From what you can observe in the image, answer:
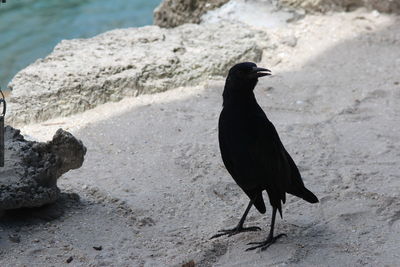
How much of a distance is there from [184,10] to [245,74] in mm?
3651

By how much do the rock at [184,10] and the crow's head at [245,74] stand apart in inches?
140

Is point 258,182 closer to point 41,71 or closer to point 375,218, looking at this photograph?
point 375,218

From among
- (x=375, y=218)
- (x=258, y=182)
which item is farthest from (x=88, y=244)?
(x=375, y=218)

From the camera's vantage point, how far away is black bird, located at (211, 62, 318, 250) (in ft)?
11.5

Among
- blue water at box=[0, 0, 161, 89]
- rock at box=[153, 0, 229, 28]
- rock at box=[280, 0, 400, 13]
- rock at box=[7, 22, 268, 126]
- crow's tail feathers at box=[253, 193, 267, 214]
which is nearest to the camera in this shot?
crow's tail feathers at box=[253, 193, 267, 214]

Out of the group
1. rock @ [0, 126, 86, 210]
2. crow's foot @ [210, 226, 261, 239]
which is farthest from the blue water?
crow's foot @ [210, 226, 261, 239]

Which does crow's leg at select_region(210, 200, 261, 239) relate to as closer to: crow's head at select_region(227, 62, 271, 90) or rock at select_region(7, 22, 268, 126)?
crow's head at select_region(227, 62, 271, 90)

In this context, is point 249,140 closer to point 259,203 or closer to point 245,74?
point 245,74

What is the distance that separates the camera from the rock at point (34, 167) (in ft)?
12.0

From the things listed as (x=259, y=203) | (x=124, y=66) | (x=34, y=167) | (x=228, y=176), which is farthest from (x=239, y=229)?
(x=124, y=66)

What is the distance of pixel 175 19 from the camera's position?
7.07 meters

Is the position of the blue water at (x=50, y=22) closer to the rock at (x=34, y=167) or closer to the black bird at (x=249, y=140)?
the rock at (x=34, y=167)

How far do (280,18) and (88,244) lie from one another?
3.60 m

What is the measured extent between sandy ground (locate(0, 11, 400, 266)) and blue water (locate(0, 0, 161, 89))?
4125 mm
